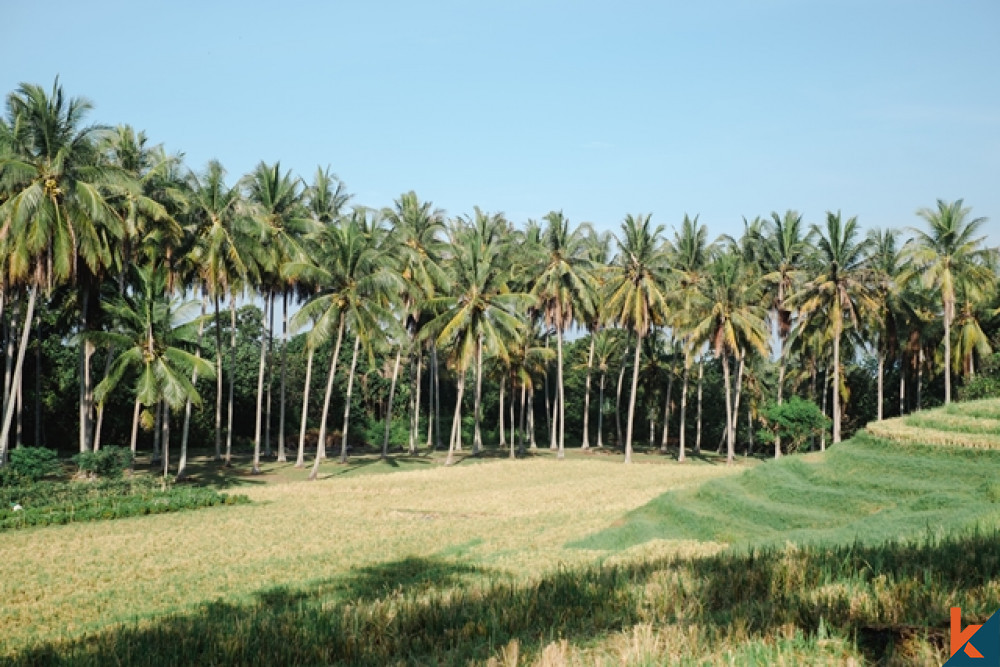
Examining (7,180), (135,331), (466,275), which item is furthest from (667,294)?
(7,180)

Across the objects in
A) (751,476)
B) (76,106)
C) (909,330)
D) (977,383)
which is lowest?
(751,476)

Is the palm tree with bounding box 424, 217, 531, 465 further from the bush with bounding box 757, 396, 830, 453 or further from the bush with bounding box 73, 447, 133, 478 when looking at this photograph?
the bush with bounding box 757, 396, 830, 453

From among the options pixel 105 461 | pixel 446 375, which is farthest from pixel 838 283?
pixel 105 461

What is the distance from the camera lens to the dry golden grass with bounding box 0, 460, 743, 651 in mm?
12516

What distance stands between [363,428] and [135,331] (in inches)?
1062

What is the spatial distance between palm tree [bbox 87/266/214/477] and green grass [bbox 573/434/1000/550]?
19.2 m

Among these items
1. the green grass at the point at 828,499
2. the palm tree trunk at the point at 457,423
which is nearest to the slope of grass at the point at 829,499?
the green grass at the point at 828,499

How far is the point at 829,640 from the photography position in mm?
4824

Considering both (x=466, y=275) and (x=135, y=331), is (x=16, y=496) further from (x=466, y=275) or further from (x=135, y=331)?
(x=466, y=275)

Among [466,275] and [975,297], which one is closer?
[466,275]

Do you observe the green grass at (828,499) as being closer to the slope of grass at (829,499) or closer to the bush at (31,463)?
the slope of grass at (829,499)

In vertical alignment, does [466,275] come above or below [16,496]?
above

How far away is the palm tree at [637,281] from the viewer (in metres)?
41.8

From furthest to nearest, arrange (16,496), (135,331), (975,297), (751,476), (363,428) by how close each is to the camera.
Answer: (363,428), (975,297), (135,331), (16,496), (751,476)
